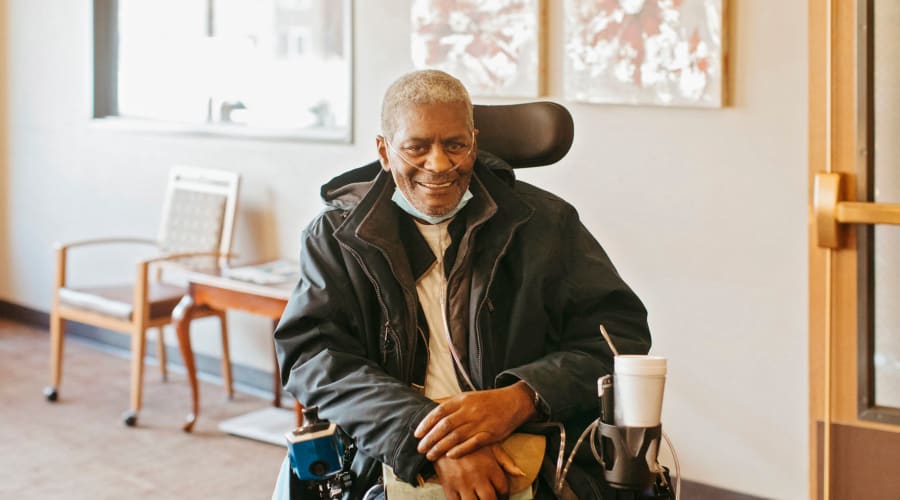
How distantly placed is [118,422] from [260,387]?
61 cm

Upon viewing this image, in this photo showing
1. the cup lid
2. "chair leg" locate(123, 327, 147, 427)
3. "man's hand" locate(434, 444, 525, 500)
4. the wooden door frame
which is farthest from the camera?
"chair leg" locate(123, 327, 147, 427)

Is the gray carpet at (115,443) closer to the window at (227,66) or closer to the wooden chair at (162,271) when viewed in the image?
the wooden chair at (162,271)

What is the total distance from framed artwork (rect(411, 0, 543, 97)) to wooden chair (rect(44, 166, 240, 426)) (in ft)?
3.32

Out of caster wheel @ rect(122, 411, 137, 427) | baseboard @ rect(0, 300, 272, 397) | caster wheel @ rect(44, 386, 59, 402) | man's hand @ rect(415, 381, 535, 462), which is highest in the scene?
man's hand @ rect(415, 381, 535, 462)

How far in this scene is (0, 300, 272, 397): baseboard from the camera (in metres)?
4.64

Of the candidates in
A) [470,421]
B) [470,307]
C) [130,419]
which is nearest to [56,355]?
[130,419]

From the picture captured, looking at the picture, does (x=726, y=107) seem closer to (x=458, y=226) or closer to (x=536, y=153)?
(x=536, y=153)

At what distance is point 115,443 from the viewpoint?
399cm

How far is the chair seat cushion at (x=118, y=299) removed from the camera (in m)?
4.19

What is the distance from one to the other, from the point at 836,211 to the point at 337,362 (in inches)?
41.9

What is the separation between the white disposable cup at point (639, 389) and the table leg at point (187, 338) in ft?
8.51

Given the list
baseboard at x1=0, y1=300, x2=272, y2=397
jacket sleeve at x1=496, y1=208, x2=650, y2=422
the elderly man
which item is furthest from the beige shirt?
baseboard at x1=0, y1=300, x2=272, y2=397

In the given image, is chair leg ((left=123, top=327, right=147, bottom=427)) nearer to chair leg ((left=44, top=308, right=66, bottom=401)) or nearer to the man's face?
chair leg ((left=44, top=308, right=66, bottom=401))

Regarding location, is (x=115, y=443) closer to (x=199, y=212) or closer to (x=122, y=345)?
(x=199, y=212)
